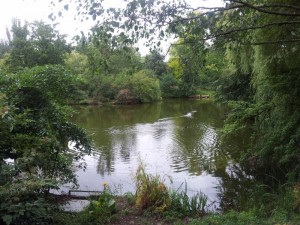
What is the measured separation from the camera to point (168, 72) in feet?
23.6

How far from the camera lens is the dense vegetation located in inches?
148

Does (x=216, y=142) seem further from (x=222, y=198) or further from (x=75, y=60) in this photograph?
(x=75, y=60)

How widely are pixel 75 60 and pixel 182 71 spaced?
37.6 m

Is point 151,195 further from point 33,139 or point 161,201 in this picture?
point 33,139

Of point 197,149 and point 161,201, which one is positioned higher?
point 161,201

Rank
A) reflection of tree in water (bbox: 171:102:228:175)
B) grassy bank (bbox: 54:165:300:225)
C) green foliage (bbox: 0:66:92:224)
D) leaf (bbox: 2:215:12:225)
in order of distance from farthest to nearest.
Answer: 1. reflection of tree in water (bbox: 171:102:228:175)
2. grassy bank (bbox: 54:165:300:225)
3. green foliage (bbox: 0:66:92:224)
4. leaf (bbox: 2:215:12:225)

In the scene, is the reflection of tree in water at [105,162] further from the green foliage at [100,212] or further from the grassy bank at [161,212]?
the green foliage at [100,212]

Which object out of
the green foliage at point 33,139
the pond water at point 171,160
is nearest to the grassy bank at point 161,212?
the green foliage at point 33,139

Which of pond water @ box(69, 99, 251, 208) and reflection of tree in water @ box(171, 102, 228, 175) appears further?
reflection of tree in water @ box(171, 102, 228, 175)

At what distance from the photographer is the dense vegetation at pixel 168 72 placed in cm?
377

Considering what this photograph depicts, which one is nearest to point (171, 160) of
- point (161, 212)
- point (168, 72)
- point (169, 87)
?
point (168, 72)

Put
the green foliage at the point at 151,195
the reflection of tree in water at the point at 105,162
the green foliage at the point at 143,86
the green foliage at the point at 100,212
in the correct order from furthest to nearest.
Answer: the green foliage at the point at 143,86
the reflection of tree in water at the point at 105,162
the green foliage at the point at 151,195
the green foliage at the point at 100,212

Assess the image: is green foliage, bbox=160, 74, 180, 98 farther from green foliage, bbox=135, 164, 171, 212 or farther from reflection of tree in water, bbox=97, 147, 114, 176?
green foliage, bbox=135, 164, 171, 212

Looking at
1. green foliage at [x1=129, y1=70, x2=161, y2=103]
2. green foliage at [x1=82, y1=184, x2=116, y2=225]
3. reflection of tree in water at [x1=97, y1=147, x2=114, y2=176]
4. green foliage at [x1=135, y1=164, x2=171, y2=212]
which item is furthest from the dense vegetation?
green foliage at [x1=129, y1=70, x2=161, y2=103]
